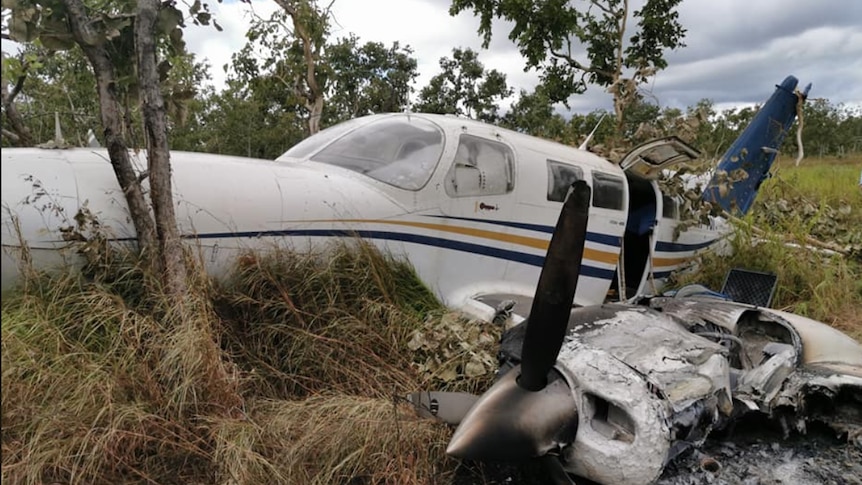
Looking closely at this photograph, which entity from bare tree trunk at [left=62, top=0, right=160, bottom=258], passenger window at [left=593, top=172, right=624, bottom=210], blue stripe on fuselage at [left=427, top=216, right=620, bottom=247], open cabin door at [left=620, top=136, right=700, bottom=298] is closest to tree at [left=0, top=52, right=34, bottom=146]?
bare tree trunk at [left=62, top=0, right=160, bottom=258]

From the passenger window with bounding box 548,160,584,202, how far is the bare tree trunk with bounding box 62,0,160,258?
365 centimetres

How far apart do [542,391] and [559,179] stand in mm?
3064

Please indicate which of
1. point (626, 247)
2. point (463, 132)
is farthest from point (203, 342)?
point (626, 247)

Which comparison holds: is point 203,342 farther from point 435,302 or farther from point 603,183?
point 603,183

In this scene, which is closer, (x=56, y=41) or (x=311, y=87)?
(x=56, y=41)

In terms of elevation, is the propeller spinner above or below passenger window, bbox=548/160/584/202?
below

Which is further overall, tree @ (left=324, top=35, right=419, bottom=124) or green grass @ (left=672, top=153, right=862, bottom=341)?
tree @ (left=324, top=35, right=419, bottom=124)

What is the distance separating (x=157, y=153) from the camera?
3410 mm

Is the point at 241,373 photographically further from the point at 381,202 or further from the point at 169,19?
the point at 169,19

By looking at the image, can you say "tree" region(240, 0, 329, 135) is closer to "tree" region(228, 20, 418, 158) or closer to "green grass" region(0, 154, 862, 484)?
"tree" region(228, 20, 418, 158)

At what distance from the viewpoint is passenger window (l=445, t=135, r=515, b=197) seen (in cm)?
494

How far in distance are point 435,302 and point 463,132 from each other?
162cm

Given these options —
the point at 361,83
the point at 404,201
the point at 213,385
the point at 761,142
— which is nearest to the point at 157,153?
the point at 213,385

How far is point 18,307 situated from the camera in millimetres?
3059
